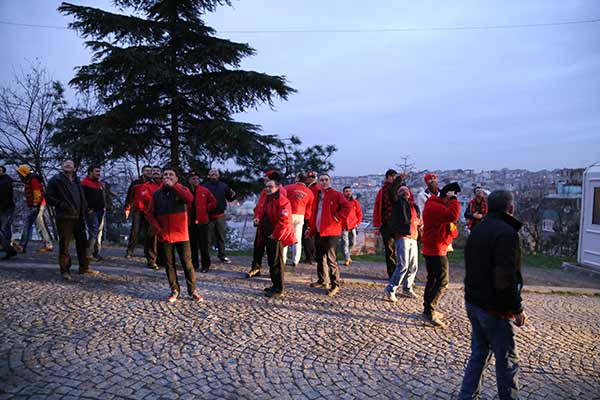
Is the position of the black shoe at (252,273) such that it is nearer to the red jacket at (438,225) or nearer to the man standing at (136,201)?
the man standing at (136,201)

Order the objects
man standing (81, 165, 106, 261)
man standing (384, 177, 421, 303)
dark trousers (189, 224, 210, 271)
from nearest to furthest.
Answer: man standing (384, 177, 421, 303)
dark trousers (189, 224, 210, 271)
man standing (81, 165, 106, 261)

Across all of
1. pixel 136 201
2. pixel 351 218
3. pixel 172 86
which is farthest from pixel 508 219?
pixel 172 86

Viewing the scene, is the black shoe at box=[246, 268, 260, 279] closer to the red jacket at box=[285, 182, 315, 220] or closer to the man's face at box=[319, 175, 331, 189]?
the red jacket at box=[285, 182, 315, 220]

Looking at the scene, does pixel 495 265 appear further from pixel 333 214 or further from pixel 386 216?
pixel 386 216

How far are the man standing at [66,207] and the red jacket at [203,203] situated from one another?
195cm

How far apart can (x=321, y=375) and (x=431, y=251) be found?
2.30 metres

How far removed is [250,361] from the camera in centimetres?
372

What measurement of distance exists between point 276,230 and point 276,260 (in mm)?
478

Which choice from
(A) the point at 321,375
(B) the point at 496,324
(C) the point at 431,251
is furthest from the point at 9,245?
(B) the point at 496,324

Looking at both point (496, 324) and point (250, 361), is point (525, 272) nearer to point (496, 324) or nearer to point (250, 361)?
point (496, 324)

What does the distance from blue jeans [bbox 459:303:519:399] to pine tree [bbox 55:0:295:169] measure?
9.27 m

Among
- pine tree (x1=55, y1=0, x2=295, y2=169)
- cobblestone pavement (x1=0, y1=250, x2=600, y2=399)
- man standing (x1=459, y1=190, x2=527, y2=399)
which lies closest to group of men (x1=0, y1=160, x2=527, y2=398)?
man standing (x1=459, y1=190, x2=527, y2=399)

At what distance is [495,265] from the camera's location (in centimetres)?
279

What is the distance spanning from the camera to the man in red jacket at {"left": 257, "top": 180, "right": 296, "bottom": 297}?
18.9 feet
